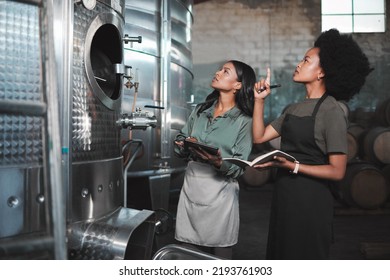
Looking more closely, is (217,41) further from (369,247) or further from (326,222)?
(326,222)

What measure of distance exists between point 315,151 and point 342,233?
291 centimetres

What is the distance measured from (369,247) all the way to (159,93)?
2.48m

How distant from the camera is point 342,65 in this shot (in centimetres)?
179

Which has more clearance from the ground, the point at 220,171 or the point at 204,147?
the point at 204,147

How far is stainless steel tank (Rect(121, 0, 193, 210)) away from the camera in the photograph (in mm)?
3855

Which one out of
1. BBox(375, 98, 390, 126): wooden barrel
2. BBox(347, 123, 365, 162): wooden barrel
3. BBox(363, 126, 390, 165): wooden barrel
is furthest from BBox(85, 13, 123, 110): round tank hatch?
BBox(375, 98, 390, 126): wooden barrel

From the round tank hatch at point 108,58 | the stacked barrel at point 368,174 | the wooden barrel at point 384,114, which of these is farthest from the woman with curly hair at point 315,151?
the wooden barrel at point 384,114

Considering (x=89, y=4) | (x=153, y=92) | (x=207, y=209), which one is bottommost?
(x=207, y=209)

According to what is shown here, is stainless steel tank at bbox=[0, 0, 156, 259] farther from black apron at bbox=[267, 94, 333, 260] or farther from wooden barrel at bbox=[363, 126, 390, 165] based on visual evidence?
wooden barrel at bbox=[363, 126, 390, 165]

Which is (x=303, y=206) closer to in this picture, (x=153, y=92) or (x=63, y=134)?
(x=63, y=134)

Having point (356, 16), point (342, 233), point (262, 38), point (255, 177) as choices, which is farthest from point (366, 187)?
point (356, 16)

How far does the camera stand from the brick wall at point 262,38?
30.6 feet

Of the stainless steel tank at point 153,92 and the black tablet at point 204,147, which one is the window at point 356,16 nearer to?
the stainless steel tank at point 153,92

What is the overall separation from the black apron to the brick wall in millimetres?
7655
